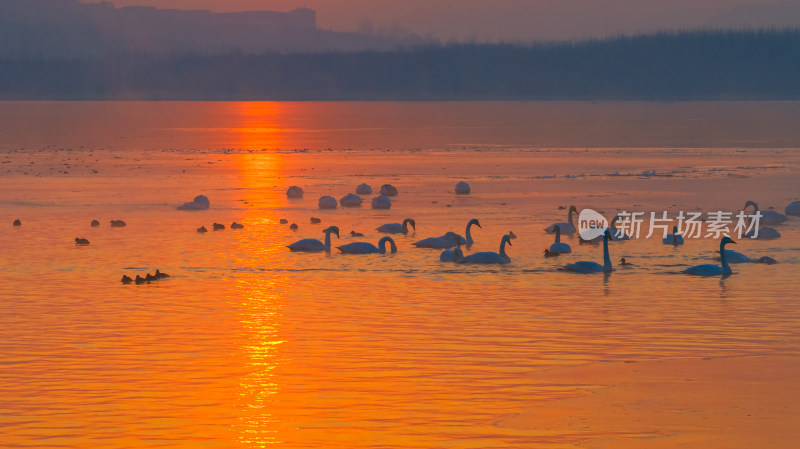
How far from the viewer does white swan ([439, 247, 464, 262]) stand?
21.7 metres

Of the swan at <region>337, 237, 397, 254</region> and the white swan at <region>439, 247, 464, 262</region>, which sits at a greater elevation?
the swan at <region>337, 237, 397, 254</region>

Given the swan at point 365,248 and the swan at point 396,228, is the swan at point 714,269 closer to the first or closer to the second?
the swan at point 365,248

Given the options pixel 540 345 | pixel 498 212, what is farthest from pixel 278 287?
pixel 498 212

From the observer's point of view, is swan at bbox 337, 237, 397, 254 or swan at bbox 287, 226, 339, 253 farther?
swan at bbox 287, 226, 339, 253

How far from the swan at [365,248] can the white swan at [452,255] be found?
1.40 m

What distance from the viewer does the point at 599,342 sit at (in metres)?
14.9

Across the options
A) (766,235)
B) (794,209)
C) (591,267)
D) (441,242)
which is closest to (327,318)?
(591,267)

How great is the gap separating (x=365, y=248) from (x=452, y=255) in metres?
1.95

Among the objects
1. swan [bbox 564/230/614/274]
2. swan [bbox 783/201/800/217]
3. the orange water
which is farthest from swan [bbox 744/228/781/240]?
swan [bbox 564/230/614/274]

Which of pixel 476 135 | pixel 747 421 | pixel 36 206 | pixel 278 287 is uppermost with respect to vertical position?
pixel 476 135

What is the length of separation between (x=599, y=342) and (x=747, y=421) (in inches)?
144

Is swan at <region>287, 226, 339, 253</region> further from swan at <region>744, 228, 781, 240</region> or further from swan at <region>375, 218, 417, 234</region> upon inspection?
swan at <region>744, 228, 781, 240</region>

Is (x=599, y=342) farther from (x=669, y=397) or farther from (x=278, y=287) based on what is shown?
(x=278, y=287)

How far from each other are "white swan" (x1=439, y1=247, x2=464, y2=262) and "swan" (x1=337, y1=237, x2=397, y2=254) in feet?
4.58
